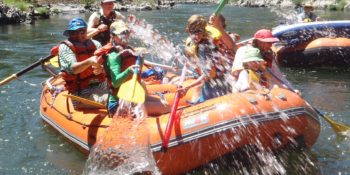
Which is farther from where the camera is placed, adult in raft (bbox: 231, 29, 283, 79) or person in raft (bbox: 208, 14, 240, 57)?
person in raft (bbox: 208, 14, 240, 57)

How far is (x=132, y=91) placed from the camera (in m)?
4.89

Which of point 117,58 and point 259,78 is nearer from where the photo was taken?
point 117,58

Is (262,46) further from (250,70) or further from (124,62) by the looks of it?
(124,62)

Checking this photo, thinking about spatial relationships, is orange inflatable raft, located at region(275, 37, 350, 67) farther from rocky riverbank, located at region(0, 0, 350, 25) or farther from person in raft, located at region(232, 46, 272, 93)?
rocky riverbank, located at region(0, 0, 350, 25)

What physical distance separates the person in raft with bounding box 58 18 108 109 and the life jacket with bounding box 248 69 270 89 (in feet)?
5.91

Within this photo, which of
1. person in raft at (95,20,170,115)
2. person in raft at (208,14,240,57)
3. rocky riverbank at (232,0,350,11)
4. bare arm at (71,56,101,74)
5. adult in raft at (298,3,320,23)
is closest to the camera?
person in raft at (95,20,170,115)

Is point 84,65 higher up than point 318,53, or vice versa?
point 84,65

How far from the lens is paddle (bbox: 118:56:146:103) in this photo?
4.88 metres

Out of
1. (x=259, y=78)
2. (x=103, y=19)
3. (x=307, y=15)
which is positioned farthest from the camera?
(x=307, y=15)

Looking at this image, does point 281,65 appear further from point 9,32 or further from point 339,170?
point 9,32

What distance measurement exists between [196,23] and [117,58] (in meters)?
0.93

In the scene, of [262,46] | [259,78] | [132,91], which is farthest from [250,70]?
[132,91]

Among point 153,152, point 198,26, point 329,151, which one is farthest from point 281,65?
point 153,152

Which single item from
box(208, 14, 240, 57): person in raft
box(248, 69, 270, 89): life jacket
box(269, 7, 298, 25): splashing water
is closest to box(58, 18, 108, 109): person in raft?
box(208, 14, 240, 57): person in raft
